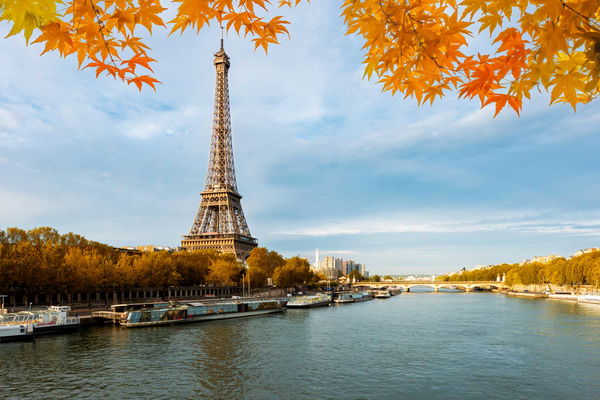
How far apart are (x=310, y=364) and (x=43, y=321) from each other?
32270 millimetres

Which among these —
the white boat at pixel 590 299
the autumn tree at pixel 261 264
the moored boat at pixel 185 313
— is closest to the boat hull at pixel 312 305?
the moored boat at pixel 185 313

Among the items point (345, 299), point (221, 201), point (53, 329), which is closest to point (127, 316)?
point (53, 329)

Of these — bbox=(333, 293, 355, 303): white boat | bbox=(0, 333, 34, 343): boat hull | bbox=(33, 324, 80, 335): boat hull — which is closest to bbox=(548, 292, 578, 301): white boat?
bbox=(333, 293, 355, 303): white boat

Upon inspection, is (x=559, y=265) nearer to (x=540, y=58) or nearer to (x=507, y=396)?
(x=507, y=396)

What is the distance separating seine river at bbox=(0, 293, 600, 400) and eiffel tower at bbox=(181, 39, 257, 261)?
261 ft

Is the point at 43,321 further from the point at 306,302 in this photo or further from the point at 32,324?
the point at 306,302

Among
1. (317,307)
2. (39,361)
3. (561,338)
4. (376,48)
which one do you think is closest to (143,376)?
(39,361)

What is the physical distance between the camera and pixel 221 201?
13138cm

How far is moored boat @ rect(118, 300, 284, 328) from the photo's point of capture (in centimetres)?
5306

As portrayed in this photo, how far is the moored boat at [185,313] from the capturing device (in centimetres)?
5306

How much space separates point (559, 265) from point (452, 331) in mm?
99835

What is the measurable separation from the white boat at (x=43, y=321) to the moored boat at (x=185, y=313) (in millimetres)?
6628

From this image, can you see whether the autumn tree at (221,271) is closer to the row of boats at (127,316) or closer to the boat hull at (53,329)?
the row of boats at (127,316)

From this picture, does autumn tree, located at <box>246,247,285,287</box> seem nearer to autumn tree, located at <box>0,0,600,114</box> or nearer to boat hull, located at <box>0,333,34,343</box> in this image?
boat hull, located at <box>0,333,34,343</box>
